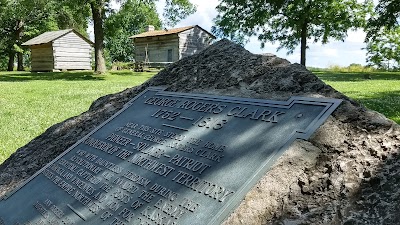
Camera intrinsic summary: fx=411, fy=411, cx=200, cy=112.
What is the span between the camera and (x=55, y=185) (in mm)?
3342

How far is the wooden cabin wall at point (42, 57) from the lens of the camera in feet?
114

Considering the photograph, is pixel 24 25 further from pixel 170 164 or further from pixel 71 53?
pixel 170 164

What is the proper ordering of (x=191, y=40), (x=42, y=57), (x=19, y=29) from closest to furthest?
(x=42, y=57)
(x=191, y=40)
(x=19, y=29)

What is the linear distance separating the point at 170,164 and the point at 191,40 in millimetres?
35172

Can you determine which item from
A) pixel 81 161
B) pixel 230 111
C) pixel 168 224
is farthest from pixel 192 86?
pixel 168 224

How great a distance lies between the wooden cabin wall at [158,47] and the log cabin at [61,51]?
15.7 ft

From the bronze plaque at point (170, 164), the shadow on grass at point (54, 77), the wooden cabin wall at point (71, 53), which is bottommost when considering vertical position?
the shadow on grass at point (54, 77)

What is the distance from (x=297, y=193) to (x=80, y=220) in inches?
58.0

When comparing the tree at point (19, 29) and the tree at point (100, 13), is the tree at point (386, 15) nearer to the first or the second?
the tree at point (100, 13)

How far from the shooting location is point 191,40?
3734 centimetres

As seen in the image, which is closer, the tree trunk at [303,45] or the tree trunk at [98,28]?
the tree trunk at [98,28]

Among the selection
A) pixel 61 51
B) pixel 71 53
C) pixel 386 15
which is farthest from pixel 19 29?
pixel 386 15

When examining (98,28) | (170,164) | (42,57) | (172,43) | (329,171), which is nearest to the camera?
(329,171)

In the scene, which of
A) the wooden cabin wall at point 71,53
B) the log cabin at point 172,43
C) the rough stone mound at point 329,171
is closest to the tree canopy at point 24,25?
the wooden cabin wall at point 71,53
